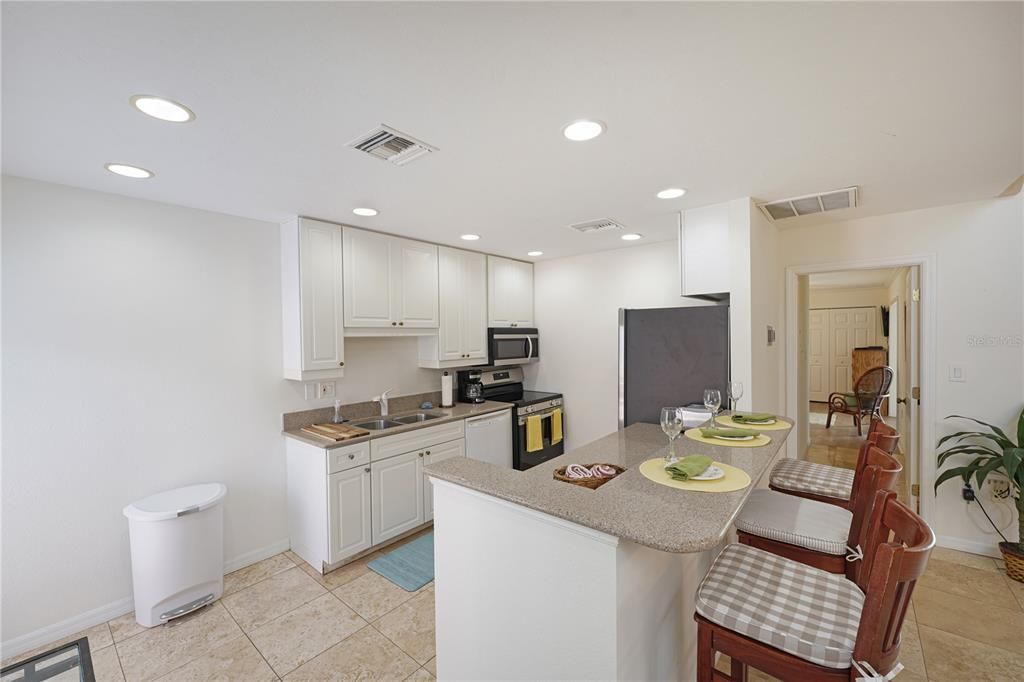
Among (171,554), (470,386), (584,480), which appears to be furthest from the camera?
(470,386)

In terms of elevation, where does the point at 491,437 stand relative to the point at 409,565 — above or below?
above

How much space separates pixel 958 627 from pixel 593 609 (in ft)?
7.83

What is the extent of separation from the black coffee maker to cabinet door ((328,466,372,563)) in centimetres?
138

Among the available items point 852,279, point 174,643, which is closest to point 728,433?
point 174,643

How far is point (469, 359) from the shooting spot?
13.7ft

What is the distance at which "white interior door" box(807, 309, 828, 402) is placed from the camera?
8.43 meters

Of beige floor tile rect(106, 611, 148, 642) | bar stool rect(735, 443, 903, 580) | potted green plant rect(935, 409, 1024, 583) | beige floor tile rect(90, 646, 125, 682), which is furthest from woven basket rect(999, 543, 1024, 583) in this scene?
beige floor tile rect(106, 611, 148, 642)

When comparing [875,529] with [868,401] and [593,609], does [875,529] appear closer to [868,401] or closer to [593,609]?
[593,609]

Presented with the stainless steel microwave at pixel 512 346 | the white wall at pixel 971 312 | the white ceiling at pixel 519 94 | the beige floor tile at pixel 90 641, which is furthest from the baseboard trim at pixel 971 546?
the beige floor tile at pixel 90 641

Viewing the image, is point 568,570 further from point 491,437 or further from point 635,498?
point 491,437

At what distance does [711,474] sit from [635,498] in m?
0.37

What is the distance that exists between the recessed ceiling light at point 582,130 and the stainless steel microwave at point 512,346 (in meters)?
2.68

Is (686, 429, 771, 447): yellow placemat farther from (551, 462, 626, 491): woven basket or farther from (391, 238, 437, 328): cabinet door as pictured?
(391, 238, 437, 328): cabinet door

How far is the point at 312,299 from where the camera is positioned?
3.02 metres
